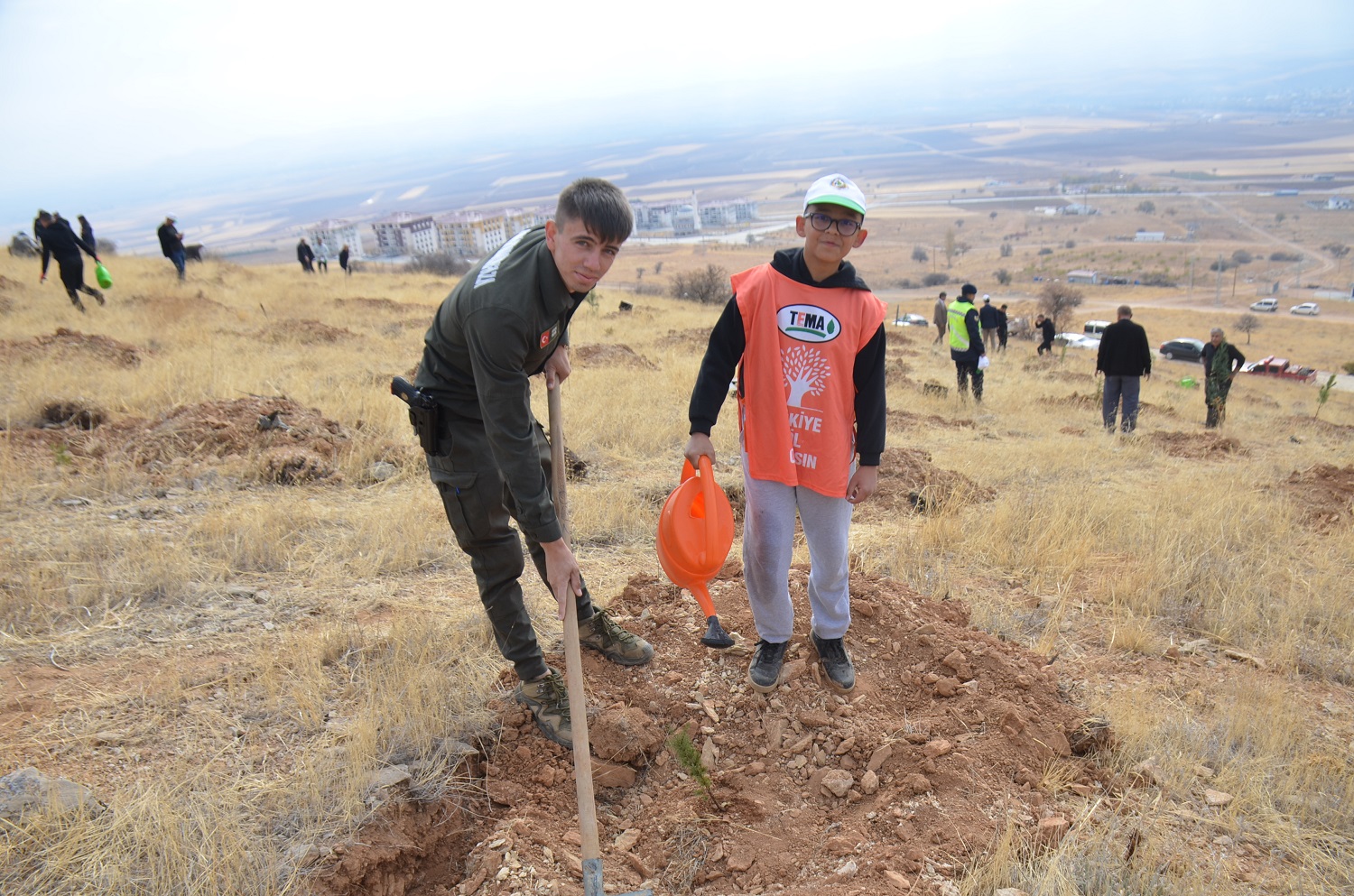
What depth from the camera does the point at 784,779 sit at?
8.79ft

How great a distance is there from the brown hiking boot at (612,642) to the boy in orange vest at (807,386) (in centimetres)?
56

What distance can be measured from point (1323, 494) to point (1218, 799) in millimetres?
5110

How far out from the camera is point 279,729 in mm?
2768

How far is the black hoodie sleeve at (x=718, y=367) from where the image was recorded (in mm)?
2824

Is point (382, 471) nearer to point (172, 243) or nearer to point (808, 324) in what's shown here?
point (808, 324)

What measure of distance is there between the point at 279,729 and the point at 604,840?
51.4 inches

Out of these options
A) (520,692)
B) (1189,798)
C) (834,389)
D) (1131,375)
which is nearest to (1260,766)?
(1189,798)

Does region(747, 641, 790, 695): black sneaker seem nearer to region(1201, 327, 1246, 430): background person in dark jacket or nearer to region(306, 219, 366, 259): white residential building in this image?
region(1201, 327, 1246, 430): background person in dark jacket

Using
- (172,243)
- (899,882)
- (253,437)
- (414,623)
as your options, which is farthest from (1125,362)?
(172,243)

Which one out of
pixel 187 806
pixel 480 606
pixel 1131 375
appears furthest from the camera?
pixel 1131 375

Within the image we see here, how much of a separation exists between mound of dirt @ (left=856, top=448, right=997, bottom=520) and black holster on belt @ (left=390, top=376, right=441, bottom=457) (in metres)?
3.64

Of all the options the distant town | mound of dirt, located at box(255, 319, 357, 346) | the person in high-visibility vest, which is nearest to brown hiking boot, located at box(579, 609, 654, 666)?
the person in high-visibility vest

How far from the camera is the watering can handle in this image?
2768 millimetres

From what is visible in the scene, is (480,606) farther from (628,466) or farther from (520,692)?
(628,466)
